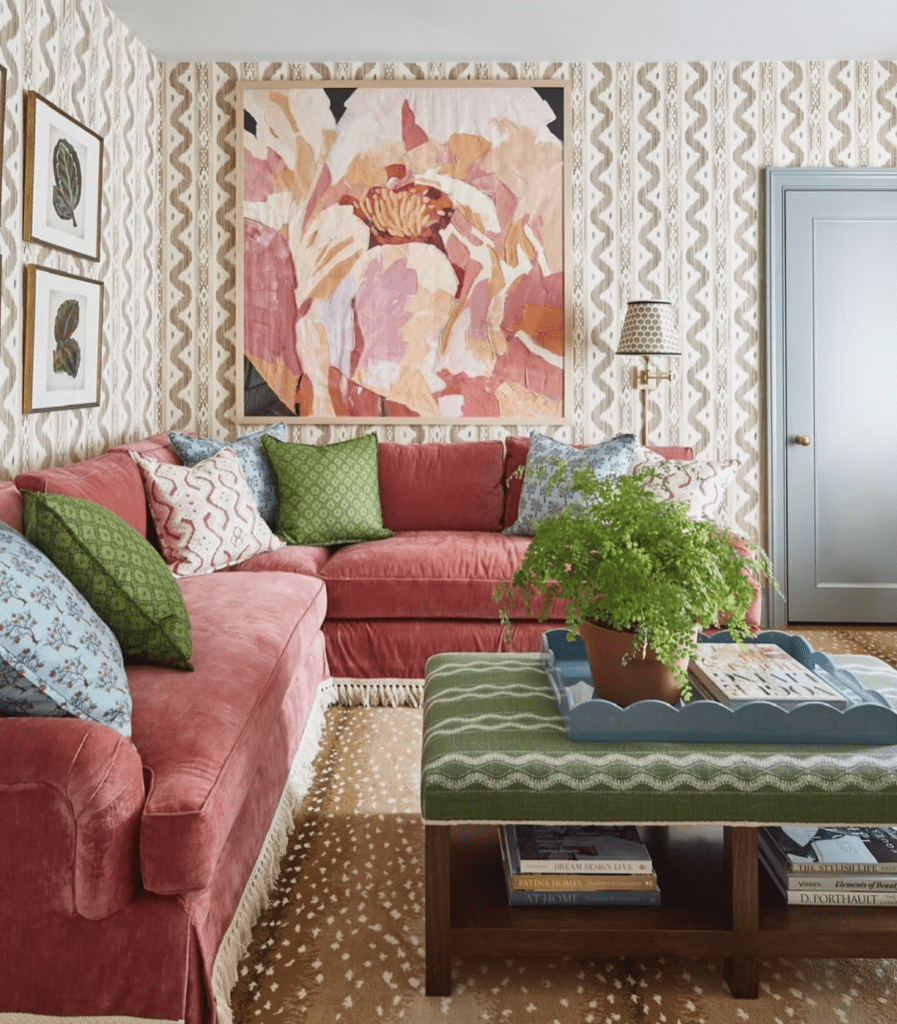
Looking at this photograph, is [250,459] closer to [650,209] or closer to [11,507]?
[11,507]

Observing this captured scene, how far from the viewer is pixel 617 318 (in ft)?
14.5

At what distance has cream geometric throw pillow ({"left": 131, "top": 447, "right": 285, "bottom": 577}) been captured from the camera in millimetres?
3135

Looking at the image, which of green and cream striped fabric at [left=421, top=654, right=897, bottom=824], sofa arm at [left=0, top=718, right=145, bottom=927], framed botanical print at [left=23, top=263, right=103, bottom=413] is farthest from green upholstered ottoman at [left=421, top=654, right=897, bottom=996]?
framed botanical print at [left=23, top=263, right=103, bottom=413]

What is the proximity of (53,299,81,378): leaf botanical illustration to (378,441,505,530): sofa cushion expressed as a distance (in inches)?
52.0

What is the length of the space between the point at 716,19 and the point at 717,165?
677 mm

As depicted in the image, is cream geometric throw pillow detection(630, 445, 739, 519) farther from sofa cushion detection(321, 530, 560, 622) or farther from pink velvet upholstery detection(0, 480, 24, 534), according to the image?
pink velvet upholstery detection(0, 480, 24, 534)

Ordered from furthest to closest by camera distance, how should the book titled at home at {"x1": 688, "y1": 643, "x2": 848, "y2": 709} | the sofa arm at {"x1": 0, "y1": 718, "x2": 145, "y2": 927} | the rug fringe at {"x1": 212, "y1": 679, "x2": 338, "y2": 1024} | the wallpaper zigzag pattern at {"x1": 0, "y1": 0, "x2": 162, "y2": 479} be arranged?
1. the wallpaper zigzag pattern at {"x1": 0, "y1": 0, "x2": 162, "y2": 479}
2. the book titled at home at {"x1": 688, "y1": 643, "x2": 848, "y2": 709}
3. the rug fringe at {"x1": 212, "y1": 679, "x2": 338, "y2": 1024}
4. the sofa arm at {"x1": 0, "y1": 718, "x2": 145, "y2": 927}

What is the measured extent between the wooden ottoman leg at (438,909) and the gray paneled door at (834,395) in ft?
10.8

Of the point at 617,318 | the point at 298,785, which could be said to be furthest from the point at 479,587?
the point at 617,318

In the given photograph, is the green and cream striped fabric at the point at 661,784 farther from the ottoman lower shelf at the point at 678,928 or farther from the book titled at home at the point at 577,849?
the book titled at home at the point at 577,849

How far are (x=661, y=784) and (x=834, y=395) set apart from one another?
3.41m

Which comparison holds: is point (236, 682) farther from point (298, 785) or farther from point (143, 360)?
point (143, 360)

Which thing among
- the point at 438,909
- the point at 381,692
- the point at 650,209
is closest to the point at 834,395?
the point at 650,209

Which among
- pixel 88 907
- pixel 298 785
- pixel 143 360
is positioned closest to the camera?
pixel 88 907
